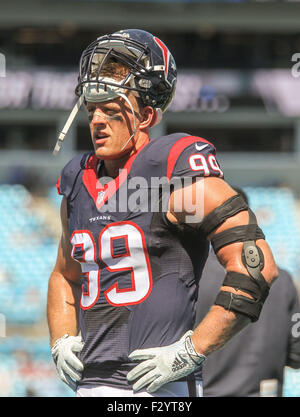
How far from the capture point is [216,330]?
6.84ft

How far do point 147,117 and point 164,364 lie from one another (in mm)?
896

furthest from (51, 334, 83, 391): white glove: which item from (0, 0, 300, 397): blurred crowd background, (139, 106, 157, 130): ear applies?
(0, 0, 300, 397): blurred crowd background

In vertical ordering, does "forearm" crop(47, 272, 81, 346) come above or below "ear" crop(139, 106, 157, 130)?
below

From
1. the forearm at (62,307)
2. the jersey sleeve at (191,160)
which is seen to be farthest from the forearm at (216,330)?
the forearm at (62,307)

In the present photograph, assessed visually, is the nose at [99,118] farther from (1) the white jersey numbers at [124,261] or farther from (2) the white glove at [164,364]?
(2) the white glove at [164,364]

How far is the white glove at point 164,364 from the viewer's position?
82.7 inches

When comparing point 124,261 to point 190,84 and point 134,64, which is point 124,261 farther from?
point 190,84

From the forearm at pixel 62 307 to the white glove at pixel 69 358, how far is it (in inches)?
3.2

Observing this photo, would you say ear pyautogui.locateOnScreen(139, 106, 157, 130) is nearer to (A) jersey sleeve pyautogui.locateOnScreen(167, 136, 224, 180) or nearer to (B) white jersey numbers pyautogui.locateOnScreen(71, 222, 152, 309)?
A: (A) jersey sleeve pyautogui.locateOnScreen(167, 136, 224, 180)

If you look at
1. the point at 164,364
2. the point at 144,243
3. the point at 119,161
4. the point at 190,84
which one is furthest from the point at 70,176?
the point at 190,84

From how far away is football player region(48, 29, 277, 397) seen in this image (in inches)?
83.4

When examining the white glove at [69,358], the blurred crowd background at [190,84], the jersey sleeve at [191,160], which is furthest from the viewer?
the blurred crowd background at [190,84]
